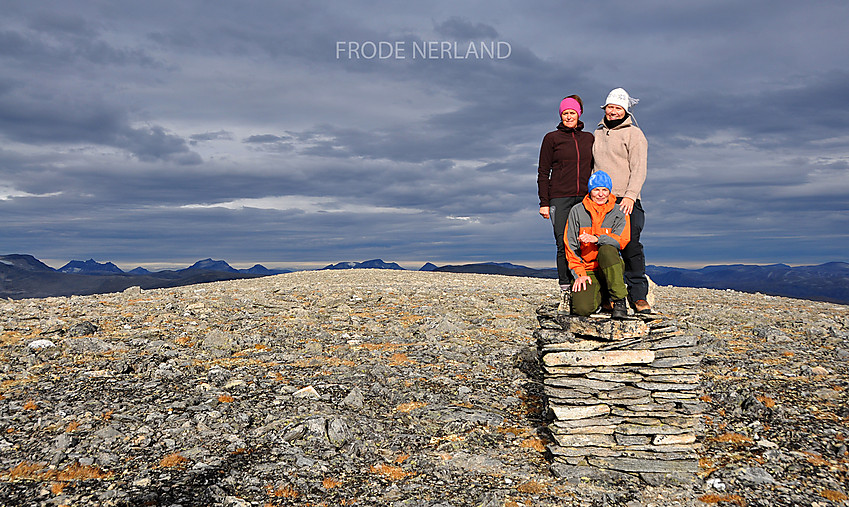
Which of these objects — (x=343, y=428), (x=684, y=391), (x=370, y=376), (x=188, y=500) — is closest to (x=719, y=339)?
(x=684, y=391)

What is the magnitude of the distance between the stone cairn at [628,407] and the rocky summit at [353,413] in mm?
83

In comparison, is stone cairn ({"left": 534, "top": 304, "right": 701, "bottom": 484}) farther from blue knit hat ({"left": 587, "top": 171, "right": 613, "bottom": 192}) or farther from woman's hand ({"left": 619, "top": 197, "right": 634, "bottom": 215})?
blue knit hat ({"left": 587, "top": 171, "right": 613, "bottom": 192})

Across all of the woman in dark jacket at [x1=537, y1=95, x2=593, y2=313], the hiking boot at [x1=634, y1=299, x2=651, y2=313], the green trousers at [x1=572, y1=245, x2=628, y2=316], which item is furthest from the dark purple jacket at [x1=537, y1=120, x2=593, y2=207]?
the hiking boot at [x1=634, y1=299, x2=651, y2=313]

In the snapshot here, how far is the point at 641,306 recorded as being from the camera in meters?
8.34

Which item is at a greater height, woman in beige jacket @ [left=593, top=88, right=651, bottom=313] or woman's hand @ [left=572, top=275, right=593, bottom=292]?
woman in beige jacket @ [left=593, top=88, right=651, bottom=313]

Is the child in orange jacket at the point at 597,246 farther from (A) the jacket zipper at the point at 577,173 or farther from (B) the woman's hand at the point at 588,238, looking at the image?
(A) the jacket zipper at the point at 577,173

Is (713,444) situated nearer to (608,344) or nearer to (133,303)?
(608,344)

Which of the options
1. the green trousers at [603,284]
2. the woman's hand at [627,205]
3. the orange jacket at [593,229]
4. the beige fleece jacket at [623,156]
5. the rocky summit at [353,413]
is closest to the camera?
the rocky summit at [353,413]

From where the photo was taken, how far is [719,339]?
532 inches

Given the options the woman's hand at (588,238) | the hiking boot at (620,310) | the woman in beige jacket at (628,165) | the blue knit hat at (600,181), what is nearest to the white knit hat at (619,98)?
the woman in beige jacket at (628,165)

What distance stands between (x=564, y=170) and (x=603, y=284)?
198 cm

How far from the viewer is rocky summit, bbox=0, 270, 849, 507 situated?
22.2 ft

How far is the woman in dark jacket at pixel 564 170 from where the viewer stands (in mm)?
8656

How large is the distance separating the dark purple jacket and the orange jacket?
3.22ft
